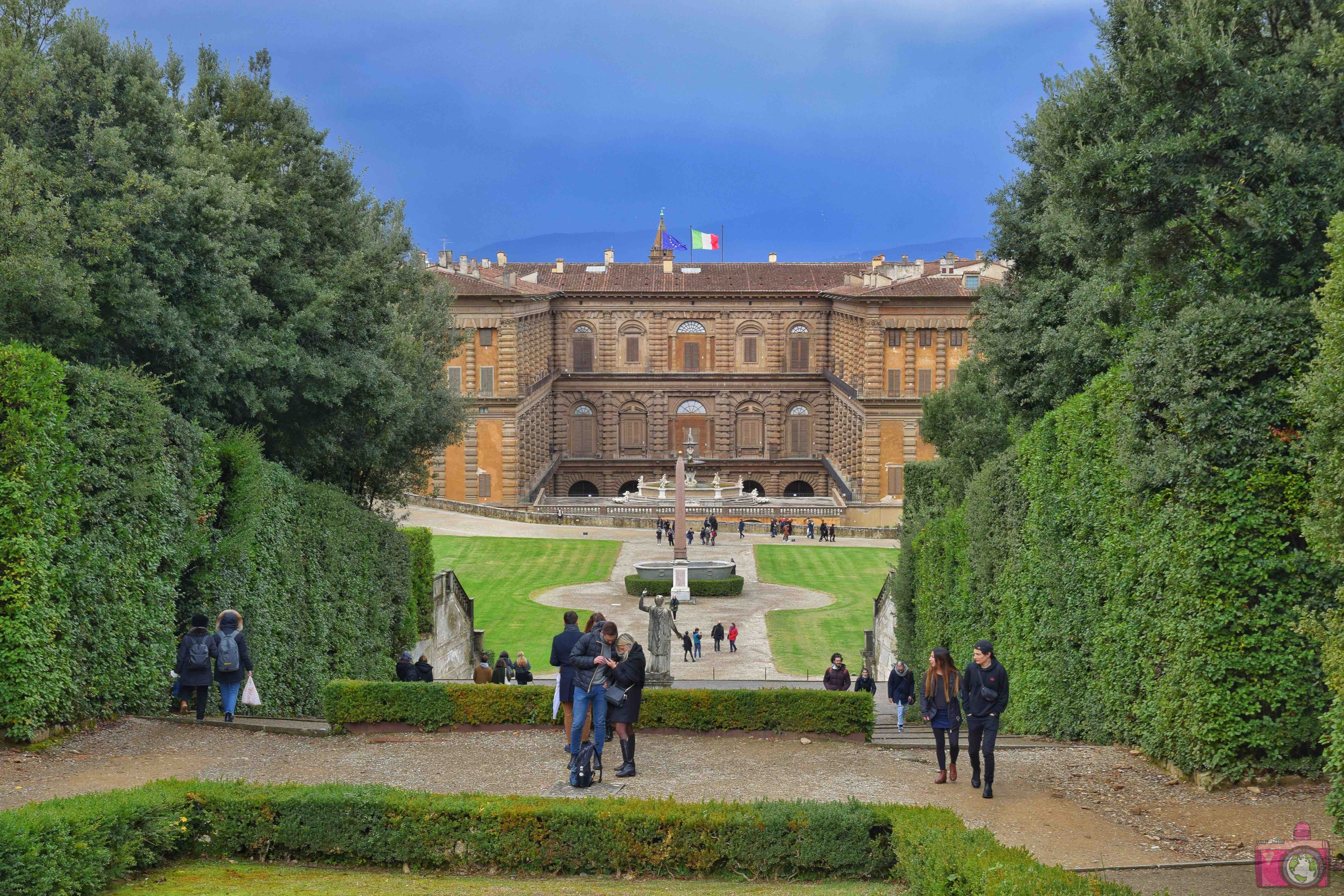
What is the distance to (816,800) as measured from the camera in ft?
33.2

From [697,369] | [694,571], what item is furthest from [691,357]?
[694,571]

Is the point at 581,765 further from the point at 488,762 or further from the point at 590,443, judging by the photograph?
the point at 590,443

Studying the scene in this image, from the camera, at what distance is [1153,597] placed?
11.8 m

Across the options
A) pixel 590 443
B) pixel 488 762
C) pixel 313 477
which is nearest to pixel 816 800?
pixel 488 762

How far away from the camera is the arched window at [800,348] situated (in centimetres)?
7100

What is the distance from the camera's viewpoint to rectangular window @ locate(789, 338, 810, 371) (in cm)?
7106

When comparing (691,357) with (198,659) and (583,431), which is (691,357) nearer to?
(583,431)

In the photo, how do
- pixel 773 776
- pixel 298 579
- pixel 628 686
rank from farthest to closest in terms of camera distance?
pixel 298 579 < pixel 773 776 < pixel 628 686

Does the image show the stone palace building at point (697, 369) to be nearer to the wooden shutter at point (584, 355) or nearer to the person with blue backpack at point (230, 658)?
the wooden shutter at point (584, 355)

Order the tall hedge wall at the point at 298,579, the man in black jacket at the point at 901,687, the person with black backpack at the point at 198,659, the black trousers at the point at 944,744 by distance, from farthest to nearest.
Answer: the man in black jacket at the point at 901,687 < the tall hedge wall at the point at 298,579 < the person with black backpack at the point at 198,659 < the black trousers at the point at 944,744

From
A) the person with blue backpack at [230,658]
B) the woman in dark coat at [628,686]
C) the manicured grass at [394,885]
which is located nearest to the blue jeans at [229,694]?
the person with blue backpack at [230,658]

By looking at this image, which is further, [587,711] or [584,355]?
[584,355]

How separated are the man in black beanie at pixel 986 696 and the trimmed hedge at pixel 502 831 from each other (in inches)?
57.7

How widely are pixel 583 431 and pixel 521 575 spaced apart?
29.7 metres
